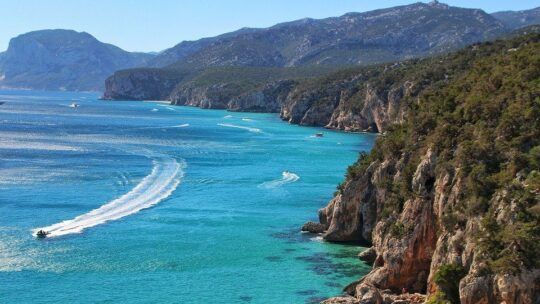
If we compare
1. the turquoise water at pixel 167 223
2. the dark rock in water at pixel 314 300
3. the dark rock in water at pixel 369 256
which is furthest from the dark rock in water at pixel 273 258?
the dark rock in water at pixel 314 300

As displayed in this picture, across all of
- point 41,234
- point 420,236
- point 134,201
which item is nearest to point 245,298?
point 420,236

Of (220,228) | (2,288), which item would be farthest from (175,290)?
(220,228)

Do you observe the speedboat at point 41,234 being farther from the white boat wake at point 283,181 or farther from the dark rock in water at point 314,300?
the white boat wake at point 283,181

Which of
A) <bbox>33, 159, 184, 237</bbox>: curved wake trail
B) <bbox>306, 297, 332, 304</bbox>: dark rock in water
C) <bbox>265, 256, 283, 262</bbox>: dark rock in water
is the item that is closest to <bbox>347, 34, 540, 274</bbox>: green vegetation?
<bbox>265, 256, 283, 262</bbox>: dark rock in water

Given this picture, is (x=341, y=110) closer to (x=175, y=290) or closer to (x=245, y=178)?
(x=245, y=178)

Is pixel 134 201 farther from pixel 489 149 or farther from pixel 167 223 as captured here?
pixel 489 149

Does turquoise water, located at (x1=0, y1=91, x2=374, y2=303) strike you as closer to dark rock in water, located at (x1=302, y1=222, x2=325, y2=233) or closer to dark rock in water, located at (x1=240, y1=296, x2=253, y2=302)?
dark rock in water, located at (x1=240, y1=296, x2=253, y2=302)
